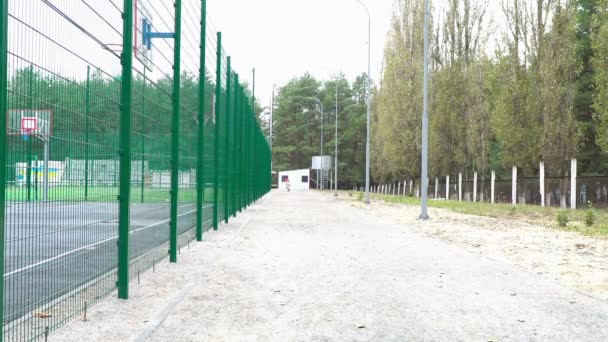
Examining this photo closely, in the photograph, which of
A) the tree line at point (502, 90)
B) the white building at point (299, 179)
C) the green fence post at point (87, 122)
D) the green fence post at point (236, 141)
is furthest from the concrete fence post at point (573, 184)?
the white building at point (299, 179)

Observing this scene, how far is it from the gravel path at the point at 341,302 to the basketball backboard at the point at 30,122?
1390 mm

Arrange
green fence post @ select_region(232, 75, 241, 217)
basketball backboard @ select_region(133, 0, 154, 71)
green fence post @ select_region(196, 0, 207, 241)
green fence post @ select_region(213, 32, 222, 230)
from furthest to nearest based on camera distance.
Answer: green fence post @ select_region(232, 75, 241, 217)
green fence post @ select_region(213, 32, 222, 230)
green fence post @ select_region(196, 0, 207, 241)
basketball backboard @ select_region(133, 0, 154, 71)

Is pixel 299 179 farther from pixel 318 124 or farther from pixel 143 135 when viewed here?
pixel 143 135

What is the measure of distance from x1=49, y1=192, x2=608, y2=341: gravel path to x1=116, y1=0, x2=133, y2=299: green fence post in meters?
0.27

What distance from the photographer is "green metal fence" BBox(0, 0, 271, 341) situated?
371 cm

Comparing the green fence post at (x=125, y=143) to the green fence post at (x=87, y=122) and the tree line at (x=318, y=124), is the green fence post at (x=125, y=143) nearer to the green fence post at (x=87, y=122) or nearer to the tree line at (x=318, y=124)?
the green fence post at (x=87, y=122)

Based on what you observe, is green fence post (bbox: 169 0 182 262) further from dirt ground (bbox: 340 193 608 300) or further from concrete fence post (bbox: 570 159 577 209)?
concrete fence post (bbox: 570 159 577 209)

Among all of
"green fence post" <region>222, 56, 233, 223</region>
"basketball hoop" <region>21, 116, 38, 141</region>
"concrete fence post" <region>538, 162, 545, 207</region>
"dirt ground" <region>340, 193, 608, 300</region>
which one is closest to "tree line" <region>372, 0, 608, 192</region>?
"concrete fence post" <region>538, 162, 545, 207</region>

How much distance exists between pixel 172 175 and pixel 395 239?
17.9 feet

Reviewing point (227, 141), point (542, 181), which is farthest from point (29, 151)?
point (542, 181)

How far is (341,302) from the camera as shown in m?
5.68

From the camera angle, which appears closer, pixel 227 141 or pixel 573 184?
pixel 227 141

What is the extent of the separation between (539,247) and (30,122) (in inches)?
357

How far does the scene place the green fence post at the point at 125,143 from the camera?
5.55m
